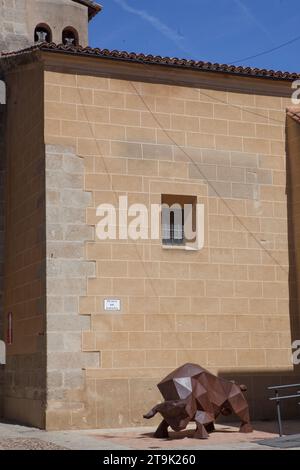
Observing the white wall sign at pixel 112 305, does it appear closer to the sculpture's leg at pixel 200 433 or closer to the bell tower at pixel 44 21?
the sculpture's leg at pixel 200 433

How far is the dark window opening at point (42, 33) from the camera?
20.0 metres

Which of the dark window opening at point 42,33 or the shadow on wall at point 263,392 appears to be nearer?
the shadow on wall at point 263,392

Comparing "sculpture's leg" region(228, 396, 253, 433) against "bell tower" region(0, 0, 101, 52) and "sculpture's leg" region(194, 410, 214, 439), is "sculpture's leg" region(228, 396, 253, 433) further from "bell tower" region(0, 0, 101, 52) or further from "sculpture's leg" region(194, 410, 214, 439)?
"bell tower" region(0, 0, 101, 52)

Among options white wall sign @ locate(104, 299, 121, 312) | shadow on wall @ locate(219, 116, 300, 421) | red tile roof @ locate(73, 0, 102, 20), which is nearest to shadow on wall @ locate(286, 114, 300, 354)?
shadow on wall @ locate(219, 116, 300, 421)

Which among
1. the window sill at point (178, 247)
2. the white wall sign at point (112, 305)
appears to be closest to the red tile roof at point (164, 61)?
the window sill at point (178, 247)

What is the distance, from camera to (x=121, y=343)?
14.1m

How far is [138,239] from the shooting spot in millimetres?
14516

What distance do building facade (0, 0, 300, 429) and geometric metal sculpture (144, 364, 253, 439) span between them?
6.51 feet

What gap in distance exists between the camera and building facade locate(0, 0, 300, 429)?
1392cm

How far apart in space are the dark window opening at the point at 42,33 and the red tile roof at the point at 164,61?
381 centimetres

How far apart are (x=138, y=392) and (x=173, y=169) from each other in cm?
422

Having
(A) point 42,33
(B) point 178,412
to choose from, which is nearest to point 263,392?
(B) point 178,412
